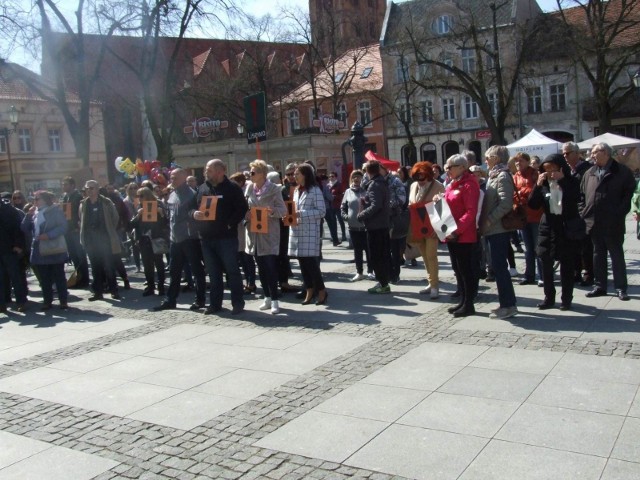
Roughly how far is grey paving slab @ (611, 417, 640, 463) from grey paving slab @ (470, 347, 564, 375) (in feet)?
3.76

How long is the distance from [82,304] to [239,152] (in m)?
27.0

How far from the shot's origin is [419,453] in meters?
4.17

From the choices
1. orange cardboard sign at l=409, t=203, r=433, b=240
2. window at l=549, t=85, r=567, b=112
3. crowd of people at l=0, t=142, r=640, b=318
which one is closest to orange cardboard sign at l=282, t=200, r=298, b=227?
crowd of people at l=0, t=142, r=640, b=318

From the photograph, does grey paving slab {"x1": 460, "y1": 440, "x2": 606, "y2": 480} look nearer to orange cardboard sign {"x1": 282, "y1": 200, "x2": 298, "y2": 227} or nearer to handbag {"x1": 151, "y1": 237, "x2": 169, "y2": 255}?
orange cardboard sign {"x1": 282, "y1": 200, "x2": 298, "y2": 227}

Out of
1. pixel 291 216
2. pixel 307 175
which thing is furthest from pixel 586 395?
pixel 307 175

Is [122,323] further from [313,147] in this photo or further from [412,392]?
[313,147]

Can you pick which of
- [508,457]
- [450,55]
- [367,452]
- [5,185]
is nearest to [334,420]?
[367,452]

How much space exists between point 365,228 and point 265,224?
1.71 meters

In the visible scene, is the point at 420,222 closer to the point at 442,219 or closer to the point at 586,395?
the point at 442,219

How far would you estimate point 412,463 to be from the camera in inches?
159

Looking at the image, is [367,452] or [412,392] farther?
[412,392]

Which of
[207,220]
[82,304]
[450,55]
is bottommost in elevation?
[82,304]

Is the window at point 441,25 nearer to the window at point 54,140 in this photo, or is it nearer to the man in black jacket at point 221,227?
the window at point 54,140

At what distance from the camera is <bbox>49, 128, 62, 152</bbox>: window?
170 ft
